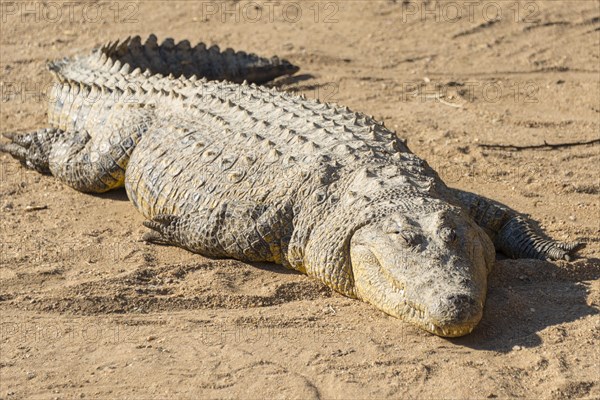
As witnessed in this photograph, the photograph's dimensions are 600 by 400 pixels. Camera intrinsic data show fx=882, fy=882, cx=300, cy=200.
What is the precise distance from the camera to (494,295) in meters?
6.04

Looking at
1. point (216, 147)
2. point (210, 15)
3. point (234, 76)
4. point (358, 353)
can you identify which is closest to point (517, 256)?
point (358, 353)

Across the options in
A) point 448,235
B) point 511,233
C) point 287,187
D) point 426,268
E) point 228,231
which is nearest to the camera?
point 426,268

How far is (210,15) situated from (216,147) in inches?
237

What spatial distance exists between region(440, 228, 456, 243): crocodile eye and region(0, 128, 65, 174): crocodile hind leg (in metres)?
4.29

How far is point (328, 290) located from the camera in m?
6.38

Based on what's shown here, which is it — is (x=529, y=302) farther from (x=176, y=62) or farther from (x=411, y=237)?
(x=176, y=62)

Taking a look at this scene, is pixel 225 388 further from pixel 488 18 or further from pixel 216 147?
pixel 488 18

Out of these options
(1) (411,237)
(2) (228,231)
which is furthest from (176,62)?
(1) (411,237)

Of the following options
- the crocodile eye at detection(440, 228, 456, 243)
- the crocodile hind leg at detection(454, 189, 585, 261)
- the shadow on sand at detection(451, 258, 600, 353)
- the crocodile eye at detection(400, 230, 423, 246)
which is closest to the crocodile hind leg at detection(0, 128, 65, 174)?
the crocodile hind leg at detection(454, 189, 585, 261)

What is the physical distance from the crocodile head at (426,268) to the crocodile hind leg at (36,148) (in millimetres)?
3725

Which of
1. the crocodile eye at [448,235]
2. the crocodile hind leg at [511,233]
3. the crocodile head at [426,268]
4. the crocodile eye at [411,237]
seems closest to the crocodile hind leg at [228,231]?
the crocodile head at [426,268]

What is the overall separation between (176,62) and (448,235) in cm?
513

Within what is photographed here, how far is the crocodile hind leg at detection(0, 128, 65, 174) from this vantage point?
8492 millimetres

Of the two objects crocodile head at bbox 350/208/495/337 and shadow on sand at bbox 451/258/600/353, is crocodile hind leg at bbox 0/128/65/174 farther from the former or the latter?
shadow on sand at bbox 451/258/600/353
